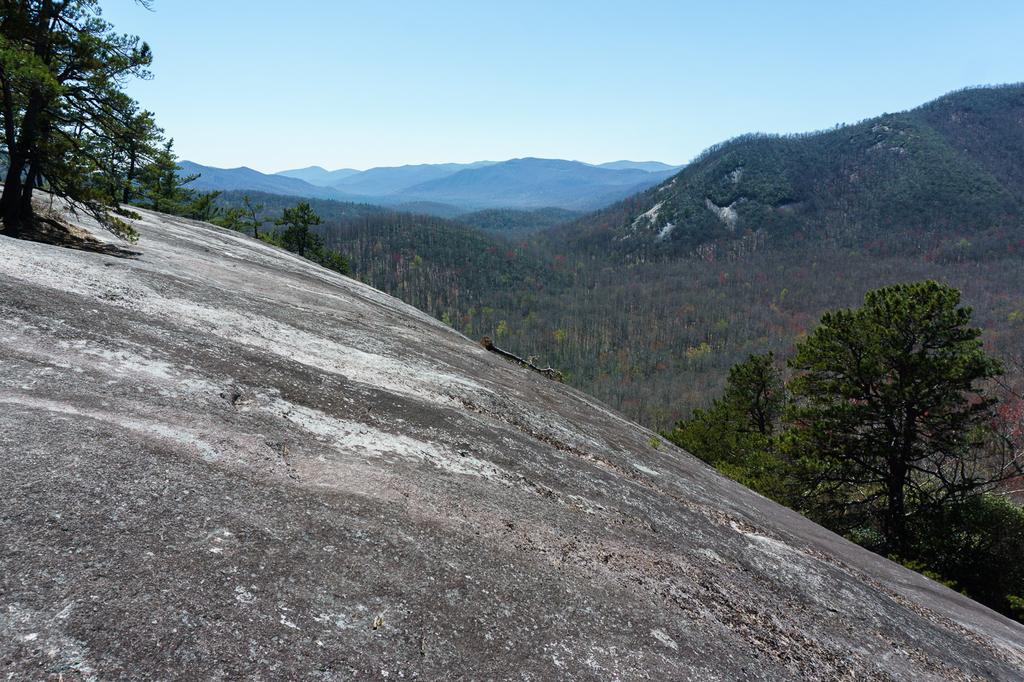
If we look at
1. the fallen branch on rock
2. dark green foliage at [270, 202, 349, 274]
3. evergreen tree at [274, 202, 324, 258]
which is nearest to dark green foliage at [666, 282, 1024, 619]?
the fallen branch on rock

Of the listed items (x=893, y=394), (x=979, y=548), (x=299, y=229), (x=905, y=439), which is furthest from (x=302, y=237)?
(x=979, y=548)

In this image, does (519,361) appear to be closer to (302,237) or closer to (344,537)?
(344,537)

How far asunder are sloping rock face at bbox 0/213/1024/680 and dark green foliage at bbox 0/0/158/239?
3398 millimetres

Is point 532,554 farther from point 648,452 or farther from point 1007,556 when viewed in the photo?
point 1007,556

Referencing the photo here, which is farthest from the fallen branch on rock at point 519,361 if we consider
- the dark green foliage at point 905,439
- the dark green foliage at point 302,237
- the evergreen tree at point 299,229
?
the evergreen tree at point 299,229

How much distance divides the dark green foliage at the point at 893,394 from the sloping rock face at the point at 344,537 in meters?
10.1

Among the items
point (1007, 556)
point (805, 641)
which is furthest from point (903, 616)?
point (1007, 556)

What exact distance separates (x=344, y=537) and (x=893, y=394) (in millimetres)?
18428

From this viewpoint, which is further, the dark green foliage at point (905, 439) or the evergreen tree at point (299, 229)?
the evergreen tree at point (299, 229)

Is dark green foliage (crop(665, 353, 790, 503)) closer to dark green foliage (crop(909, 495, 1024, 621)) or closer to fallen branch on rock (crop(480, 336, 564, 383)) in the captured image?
dark green foliage (crop(909, 495, 1024, 621))

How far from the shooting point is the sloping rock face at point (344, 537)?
10.1 feet

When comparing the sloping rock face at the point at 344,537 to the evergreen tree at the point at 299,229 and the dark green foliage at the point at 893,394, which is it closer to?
the dark green foliage at the point at 893,394

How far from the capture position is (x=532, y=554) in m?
4.62

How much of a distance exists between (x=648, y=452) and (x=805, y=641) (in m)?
4.91
